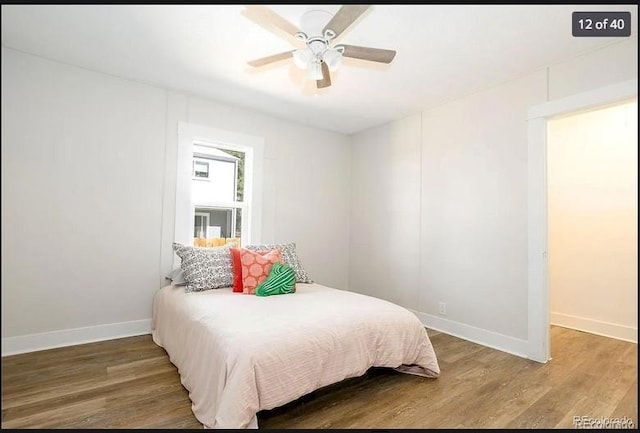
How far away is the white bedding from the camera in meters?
1.59

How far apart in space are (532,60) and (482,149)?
0.78m

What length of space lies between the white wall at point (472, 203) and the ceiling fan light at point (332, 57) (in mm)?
1701

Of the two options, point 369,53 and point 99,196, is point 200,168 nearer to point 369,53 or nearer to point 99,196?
point 99,196

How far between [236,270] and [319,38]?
6.10 ft

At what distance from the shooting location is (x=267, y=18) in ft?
5.65

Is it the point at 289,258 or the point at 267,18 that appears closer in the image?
the point at 267,18

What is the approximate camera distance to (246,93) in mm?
3225

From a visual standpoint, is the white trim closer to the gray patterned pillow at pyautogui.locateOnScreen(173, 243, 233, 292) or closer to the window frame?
the gray patterned pillow at pyautogui.locateOnScreen(173, 243, 233, 292)

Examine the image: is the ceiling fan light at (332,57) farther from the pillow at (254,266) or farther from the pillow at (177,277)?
the pillow at (177,277)

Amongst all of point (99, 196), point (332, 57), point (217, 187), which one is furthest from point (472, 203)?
point (99, 196)

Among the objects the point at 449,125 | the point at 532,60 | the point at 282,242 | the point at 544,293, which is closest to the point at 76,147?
the point at 282,242

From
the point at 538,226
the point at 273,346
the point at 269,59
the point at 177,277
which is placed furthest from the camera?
the point at 177,277

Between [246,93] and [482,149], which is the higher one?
[246,93]

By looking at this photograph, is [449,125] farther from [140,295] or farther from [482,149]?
[140,295]
